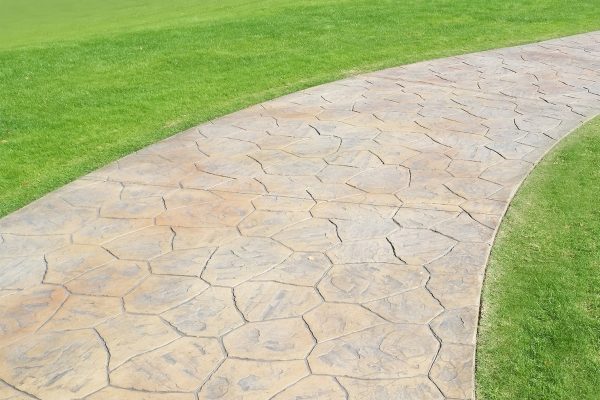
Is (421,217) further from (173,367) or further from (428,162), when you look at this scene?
(173,367)

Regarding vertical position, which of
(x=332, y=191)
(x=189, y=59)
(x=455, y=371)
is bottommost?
(x=455, y=371)

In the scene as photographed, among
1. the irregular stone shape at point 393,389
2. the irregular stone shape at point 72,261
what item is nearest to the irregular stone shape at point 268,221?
the irregular stone shape at point 72,261

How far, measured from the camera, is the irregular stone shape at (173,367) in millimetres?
4059

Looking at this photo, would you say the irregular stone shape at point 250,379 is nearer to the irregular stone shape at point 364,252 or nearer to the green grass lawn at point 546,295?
the green grass lawn at point 546,295

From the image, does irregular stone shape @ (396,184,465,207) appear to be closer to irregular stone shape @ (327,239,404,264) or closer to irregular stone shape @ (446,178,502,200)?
irregular stone shape @ (446,178,502,200)

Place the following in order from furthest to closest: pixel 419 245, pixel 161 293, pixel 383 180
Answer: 1. pixel 383 180
2. pixel 419 245
3. pixel 161 293

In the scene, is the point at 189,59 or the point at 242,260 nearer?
the point at 242,260

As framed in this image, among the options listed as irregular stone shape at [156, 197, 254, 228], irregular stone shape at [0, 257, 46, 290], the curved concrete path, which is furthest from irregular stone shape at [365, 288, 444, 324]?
irregular stone shape at [0, 257, 46, 290]

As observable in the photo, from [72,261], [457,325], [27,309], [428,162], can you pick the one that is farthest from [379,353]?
[428,162]

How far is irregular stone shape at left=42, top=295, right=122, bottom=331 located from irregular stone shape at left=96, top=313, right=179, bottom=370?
9 centimetres

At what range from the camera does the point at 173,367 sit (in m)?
4.19

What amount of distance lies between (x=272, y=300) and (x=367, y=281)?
65 cm

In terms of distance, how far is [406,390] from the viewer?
3.94 meters

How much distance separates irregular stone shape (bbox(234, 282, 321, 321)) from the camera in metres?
4.64
